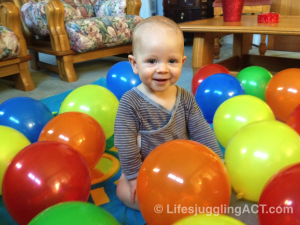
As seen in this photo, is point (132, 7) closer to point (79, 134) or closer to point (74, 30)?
point (74, 30)

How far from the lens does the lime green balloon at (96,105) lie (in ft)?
3.78

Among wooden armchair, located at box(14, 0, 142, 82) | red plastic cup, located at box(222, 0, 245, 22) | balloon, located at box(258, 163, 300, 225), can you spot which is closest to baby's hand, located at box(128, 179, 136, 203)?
balloon, located at box(258, 163, 300, 225)

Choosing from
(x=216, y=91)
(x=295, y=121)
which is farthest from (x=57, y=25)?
(x=295, y=121)

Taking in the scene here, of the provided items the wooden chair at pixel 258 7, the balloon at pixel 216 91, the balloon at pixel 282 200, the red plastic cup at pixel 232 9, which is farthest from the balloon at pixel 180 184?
the wooden chair at pixel 258 7

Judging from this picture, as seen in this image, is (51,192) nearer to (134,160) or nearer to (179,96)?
(134,160)

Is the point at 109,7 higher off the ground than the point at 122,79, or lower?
higher

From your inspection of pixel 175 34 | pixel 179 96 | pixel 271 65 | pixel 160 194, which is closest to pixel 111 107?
pixel 179 96

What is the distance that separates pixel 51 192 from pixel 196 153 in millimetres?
354

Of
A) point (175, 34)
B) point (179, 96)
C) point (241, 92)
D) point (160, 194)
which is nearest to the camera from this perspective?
point (160, 194)

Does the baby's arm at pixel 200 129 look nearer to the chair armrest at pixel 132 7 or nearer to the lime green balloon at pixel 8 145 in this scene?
the lime green balloon at pixel 8 145

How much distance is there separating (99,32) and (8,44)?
2.31 ft

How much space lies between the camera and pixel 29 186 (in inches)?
26.2

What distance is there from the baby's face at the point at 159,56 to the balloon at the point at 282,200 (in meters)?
0.38

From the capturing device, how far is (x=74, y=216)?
515mm
